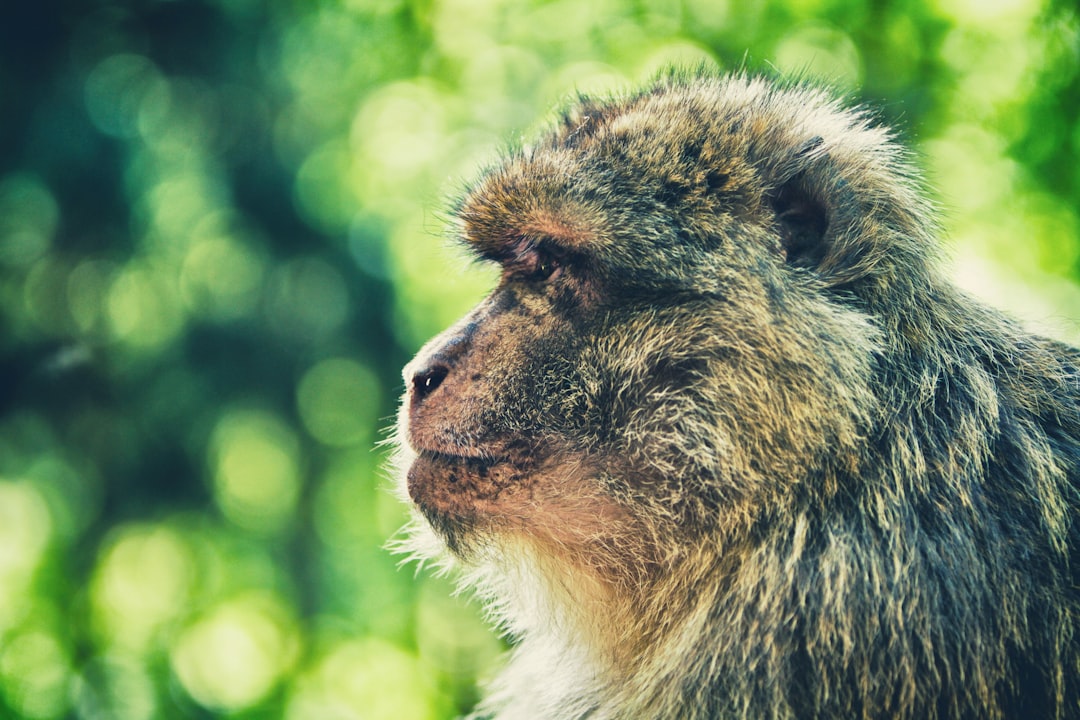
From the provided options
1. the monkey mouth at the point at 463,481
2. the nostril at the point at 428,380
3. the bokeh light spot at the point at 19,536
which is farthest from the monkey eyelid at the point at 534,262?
the bokeh light spot at the point at 19,536

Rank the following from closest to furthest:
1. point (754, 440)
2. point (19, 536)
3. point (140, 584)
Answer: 1. point (754, 440)
2. point (19, 536)
3. point (140, 584)

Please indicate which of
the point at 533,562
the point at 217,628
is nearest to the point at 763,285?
the point at 533,562

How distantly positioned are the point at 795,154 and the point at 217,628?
18.6 feet

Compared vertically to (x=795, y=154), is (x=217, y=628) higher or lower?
lower

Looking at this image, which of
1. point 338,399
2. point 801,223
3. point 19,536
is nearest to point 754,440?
point 801,223

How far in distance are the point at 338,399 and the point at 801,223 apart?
436 centimetres

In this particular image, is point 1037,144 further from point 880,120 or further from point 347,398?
point 347,398

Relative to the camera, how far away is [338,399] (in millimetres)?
5969

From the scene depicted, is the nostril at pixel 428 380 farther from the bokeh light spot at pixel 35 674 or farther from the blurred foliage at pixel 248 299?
the bokeh light spot at pixel 35 674

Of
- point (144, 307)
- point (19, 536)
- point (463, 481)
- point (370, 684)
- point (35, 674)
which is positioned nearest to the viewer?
point (463, 481)

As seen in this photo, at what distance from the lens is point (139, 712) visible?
5574 mm

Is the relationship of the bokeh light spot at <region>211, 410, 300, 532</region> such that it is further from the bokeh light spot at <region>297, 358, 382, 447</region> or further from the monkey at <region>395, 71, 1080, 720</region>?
the monkey at <region>395, 71, 1080, 720</region>

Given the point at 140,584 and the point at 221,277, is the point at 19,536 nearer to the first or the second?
the point at 140,584

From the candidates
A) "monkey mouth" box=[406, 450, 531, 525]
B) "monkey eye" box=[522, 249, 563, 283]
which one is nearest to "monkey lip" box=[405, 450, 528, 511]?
"monkey mouth" box=[406, 450, 531, 525]
